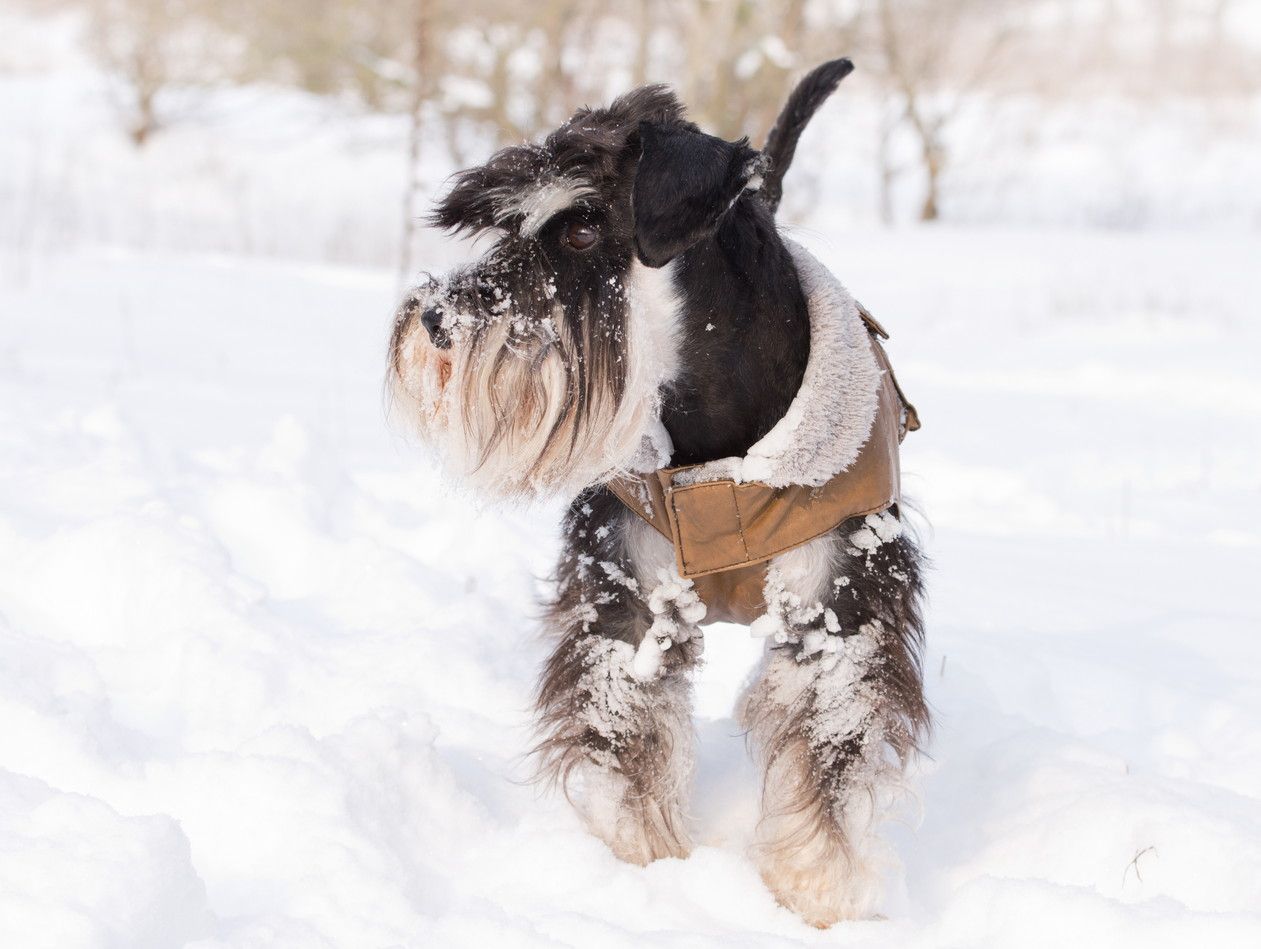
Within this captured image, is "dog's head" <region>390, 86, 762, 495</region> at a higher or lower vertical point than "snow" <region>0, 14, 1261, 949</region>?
higher

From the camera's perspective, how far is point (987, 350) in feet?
26.1

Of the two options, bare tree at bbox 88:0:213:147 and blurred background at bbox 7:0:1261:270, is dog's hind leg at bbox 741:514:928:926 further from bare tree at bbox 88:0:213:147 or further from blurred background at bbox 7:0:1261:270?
bare tree at bbox 88:0:213:147

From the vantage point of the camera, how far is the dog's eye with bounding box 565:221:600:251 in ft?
6.46

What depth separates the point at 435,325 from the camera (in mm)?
1957

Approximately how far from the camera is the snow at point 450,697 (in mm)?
1812

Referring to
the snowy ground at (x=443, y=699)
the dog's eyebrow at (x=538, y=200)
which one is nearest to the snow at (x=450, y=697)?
the snowy ground at (x=443, y=699)

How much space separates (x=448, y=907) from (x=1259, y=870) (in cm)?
137

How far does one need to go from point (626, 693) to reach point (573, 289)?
75cm

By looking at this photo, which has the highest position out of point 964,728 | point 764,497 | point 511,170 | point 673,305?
point 511,170

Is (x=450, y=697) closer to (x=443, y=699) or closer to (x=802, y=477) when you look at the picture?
(x=443, y=699)

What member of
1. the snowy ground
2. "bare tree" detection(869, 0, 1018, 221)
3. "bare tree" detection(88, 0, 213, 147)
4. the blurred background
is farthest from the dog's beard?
"bare tree" detection(88, 0, 213, 147)

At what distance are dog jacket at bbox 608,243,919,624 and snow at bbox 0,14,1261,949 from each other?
46 cm

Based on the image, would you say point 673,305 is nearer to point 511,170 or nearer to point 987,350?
point 511,170

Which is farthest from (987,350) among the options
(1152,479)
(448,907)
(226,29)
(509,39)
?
(226,29)
